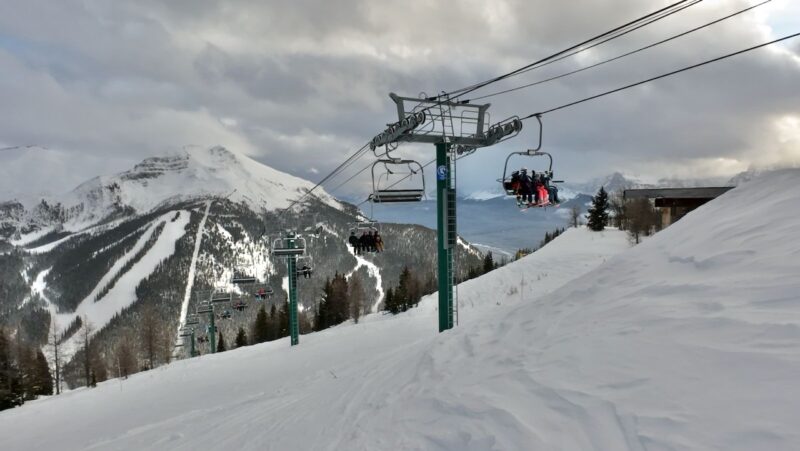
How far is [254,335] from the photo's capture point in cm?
6419

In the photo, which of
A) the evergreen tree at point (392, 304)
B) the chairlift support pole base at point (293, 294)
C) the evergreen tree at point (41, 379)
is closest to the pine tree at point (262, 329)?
the evergreen tree at point (392, 304)

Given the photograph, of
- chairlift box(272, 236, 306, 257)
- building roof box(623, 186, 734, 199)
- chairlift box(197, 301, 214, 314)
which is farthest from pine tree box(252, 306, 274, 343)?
building roof box(623, 186, 734, 199)

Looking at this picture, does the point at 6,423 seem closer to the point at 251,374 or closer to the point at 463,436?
the point at 251,374

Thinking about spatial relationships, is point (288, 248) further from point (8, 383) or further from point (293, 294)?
point (8, 383)

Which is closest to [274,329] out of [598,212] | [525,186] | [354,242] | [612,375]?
[354,242]

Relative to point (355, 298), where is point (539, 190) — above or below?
above

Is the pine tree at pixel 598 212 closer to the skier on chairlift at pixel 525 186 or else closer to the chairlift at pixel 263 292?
the chairlift at pixel 263 292

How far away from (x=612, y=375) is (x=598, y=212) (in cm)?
5770

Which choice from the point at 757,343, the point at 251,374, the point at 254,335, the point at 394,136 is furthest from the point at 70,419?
the point at 254,335

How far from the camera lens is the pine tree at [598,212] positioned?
56.0 m

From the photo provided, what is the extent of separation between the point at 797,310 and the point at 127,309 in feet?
691

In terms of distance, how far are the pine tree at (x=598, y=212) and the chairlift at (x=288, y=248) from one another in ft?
147

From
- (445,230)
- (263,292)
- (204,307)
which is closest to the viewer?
(445,230)

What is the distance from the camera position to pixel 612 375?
4.43 metres
